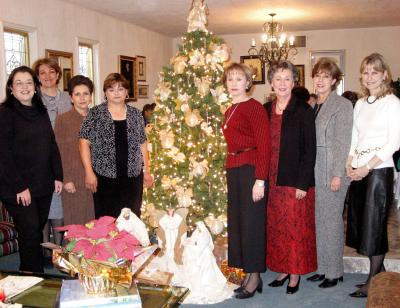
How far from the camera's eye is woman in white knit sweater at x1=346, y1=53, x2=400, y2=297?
9.48 ft

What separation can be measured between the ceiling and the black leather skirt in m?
3.94

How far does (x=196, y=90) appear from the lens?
11.6 ft

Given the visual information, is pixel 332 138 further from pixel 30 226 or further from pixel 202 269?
pixel 30 226

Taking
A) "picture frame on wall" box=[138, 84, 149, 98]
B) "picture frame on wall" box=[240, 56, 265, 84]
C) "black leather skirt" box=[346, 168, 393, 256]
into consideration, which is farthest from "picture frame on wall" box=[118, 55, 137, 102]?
"black leather skirt" box=[346, 168, 393, 256]

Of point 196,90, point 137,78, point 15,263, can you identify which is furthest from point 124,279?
point 137,78

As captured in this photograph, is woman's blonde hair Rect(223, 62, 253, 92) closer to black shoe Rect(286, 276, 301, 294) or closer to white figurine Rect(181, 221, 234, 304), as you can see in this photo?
white figurine Rect(181, 221, 234, 304)

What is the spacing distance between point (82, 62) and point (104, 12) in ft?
2.72

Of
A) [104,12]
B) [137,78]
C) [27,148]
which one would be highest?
[104,12]

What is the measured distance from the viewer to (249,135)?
3.01m

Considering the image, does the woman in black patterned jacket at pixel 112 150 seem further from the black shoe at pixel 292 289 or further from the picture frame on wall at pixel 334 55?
the picture frame on wall at pixel 334 55

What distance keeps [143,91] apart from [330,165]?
19.4ft

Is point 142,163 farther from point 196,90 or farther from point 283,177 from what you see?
point 283,177

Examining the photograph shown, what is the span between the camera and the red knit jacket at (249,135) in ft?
9.64

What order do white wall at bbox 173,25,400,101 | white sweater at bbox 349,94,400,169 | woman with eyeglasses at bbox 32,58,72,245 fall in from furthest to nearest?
white wall at bbox 173,25,400,101
woman with eyeglasses at bbox 32,58,72,245
white sweater at bbox 349,94,400,169
